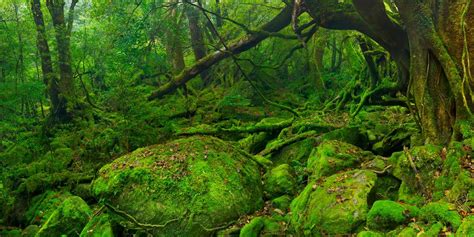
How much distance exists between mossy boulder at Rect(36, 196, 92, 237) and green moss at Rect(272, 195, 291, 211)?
4.08 m

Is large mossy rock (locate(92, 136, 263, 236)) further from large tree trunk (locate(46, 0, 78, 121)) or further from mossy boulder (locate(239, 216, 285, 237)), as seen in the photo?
large tree trunk (locate(46, 0, 78, 121))

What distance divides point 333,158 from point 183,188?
9.65 feet

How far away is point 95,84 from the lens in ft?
72.4

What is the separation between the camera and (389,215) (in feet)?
15.8

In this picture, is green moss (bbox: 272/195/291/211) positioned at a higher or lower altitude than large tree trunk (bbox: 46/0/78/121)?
lower

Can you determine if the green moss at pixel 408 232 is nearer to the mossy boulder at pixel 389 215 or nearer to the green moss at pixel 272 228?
the mossy boulder at pixel 389 215

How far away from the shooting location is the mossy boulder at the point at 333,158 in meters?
7.18

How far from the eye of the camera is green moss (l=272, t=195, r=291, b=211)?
697 cm

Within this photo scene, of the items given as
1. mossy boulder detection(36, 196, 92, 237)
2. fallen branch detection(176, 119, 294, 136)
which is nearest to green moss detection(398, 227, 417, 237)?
mossy boulder detection(36, 196, 92, 237)

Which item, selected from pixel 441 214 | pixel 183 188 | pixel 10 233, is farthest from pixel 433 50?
pixel 10 233

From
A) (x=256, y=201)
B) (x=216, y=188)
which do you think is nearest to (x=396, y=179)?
(x=256, y=201)

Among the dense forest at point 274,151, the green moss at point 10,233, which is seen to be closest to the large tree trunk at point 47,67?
the dense forest at point 274,151

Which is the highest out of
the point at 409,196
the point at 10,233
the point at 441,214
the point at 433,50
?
the point at 433,50

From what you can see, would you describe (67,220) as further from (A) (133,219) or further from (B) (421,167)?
(B) (421,167)
